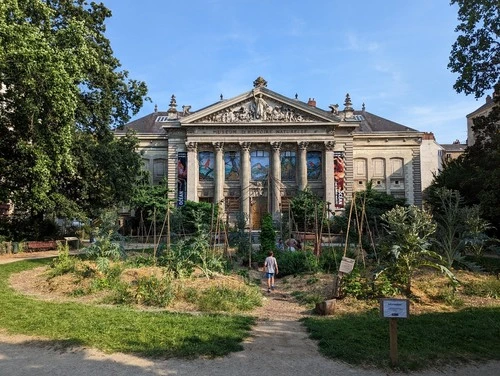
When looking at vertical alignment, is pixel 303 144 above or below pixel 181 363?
above

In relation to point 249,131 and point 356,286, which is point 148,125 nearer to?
point 249,131

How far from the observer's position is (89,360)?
21.5 feet

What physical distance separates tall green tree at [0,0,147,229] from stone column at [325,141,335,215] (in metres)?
24.1

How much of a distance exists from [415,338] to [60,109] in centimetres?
1627

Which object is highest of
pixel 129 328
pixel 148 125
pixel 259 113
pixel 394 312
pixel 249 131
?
pixel 148 125

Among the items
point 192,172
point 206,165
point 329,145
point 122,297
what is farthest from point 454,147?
point 122,297

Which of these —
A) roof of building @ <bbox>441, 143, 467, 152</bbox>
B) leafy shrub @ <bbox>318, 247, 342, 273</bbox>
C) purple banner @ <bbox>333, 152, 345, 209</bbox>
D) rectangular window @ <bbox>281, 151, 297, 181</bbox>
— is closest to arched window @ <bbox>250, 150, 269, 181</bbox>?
rectangular window @ <bbox>281, 151, 297, 181</bbox>

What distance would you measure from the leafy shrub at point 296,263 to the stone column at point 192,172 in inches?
1183

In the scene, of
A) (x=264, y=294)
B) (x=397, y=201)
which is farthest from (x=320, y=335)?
(x=397, y=201)

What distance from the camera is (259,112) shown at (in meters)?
46.6

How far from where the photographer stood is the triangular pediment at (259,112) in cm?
4631

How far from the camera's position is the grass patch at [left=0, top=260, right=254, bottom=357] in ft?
23.3

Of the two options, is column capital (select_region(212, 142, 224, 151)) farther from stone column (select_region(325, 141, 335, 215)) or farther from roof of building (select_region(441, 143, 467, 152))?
roof of building (select_region(441, 143, 467, 152))

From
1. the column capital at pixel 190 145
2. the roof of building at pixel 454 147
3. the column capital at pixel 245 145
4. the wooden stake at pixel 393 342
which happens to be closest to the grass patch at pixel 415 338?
the wooden stake at pixel 393 342
